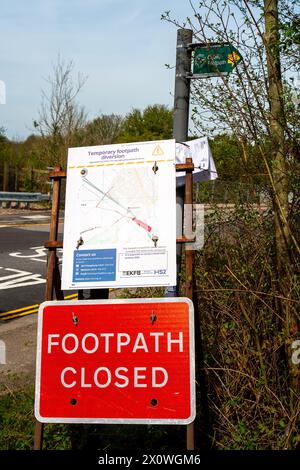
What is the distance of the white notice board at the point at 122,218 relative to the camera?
324cm

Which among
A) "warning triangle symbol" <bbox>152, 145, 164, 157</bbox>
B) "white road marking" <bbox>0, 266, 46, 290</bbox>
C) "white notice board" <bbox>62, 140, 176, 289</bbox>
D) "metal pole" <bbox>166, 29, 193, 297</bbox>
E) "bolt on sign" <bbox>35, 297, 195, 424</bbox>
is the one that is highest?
"metal pole" <bbox>166, 29, 193, 297</bbox>

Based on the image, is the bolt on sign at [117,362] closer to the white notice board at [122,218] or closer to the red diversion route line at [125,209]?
the white notice board at [122,218]

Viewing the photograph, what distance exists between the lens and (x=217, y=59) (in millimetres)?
3928

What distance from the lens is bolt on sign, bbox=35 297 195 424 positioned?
3.05m

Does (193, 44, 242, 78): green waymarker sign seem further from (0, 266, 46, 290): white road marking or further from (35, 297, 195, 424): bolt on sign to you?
(0, 266, 46, 290): white road marking

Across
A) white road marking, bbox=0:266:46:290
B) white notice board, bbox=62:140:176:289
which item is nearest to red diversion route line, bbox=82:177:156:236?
white notice board, bbox=62:140:176:289

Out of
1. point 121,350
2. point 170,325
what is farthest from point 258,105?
point 121,350

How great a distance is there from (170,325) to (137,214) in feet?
2.32

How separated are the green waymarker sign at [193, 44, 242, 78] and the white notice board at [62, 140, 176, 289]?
0.88 metres

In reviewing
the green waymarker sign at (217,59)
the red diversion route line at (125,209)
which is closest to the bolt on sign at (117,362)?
the red diversion route line at (125,209)

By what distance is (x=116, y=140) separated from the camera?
40.6m

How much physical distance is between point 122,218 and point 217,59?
148 centimetres

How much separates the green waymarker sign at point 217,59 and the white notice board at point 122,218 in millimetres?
878

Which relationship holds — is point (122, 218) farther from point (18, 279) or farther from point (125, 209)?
point (18, 279)
